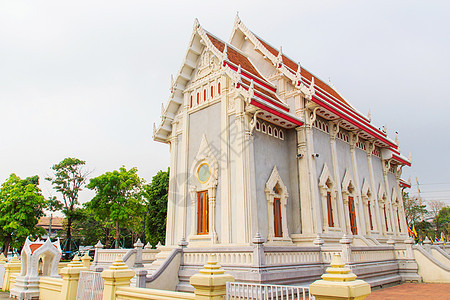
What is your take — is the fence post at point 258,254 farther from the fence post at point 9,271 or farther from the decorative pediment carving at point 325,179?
the fence post at point 9,271

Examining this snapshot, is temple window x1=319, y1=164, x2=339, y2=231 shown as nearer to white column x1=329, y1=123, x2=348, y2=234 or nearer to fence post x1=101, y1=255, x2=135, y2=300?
white column x1=329, y1=123, x2=348, y2=234

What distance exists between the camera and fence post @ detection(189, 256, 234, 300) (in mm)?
5262

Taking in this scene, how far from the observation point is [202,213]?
551 inches

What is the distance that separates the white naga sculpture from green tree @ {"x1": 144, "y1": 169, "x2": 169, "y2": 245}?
19.7 metres

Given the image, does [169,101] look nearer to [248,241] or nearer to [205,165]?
[205,165]

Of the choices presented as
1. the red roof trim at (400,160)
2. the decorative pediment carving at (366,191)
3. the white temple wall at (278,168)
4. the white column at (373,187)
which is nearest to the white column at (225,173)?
the white temple wall at (278,168)

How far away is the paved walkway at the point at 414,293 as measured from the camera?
9719 mm

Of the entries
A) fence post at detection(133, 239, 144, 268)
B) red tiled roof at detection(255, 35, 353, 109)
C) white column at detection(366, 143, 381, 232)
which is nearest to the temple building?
white column at detection(366, 143, 381, 232)

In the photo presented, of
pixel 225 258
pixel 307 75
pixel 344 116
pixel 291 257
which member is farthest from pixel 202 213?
pixel 307 75

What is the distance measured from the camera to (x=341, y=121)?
16.7 meters

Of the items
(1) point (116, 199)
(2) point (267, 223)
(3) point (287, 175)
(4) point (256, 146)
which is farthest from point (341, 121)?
(1) point (116, 199)

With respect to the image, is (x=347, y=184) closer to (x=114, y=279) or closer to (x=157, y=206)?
(x=114, y=279)

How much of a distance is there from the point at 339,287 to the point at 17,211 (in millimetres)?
29375

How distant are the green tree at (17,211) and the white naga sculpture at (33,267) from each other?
1749 cm
